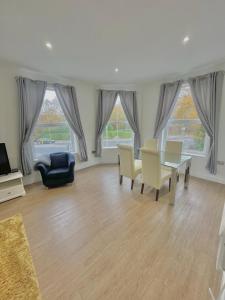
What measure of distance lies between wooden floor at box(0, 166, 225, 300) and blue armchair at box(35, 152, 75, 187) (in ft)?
0.89

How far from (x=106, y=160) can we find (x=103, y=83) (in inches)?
99.9

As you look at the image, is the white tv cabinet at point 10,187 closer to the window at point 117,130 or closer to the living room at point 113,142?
the living room at point 113,142

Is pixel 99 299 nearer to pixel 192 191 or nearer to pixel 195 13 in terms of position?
pixel 192 191

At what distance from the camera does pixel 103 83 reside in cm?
→ 467

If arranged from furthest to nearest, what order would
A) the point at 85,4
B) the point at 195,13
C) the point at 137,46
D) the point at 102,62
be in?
1. the point at 102,62
2. the point at 137,46
3. the point at 195,13
4. the point at 85,4

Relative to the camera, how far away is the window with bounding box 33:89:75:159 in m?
3.86

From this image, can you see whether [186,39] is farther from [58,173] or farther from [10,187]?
[10,187]

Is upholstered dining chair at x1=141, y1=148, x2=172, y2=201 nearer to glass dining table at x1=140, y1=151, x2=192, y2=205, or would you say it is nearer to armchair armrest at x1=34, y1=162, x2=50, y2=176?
glass dining table at x1=140, y1=151, x2=192, y2=205

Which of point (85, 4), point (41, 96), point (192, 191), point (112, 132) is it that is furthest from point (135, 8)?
point (112, 132)

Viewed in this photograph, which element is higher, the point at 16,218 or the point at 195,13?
the point at 195,13

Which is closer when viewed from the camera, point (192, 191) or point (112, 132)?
point (192, 191)

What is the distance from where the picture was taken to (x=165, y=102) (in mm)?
4176

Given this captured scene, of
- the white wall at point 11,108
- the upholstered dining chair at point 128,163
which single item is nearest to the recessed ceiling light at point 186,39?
the upholstered dining chair at point 128,163

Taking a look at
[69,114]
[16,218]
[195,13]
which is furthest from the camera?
[69,114]
